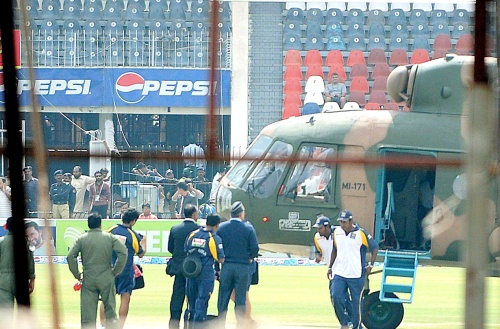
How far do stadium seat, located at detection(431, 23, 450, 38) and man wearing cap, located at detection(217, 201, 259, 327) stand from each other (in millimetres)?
6281

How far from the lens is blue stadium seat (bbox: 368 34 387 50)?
41.5 ft

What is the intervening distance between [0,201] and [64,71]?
378cm

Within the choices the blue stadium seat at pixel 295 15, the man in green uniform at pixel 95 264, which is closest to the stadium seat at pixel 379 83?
the blue stadium seat at pixel 295 15

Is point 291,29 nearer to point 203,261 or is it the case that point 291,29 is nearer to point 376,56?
A: point 376,56

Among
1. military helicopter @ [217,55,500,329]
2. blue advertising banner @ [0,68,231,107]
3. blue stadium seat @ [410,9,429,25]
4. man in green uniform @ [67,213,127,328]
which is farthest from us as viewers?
blue stadium seat @ [410,9,429,25]

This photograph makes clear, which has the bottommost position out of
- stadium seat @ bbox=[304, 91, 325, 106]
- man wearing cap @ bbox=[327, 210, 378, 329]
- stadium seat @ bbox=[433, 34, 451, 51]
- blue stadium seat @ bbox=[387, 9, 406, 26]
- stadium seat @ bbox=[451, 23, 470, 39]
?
man wearing cap @ bbox=[327, 210, 378, 329]

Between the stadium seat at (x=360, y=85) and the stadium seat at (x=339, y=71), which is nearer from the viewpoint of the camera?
the stadium seat at (x=360, y=85)

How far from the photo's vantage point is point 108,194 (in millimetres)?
8578

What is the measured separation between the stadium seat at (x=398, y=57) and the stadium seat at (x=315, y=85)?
3.43ft

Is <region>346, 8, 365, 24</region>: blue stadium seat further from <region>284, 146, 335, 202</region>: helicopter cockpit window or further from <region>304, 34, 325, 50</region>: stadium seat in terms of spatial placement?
<region>284, 146, 335, 202</region>: helicopter cockpit window

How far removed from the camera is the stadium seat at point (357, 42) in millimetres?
12837

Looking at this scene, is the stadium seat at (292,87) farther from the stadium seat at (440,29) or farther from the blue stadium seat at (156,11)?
the blue stadium seat at (156,11)

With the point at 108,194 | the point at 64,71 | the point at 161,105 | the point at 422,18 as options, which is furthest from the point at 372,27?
the point at 108,194

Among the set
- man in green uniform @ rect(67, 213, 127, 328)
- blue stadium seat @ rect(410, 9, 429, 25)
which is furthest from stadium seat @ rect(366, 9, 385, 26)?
man in green uniform @ rect(67, 213, 127, 328)
